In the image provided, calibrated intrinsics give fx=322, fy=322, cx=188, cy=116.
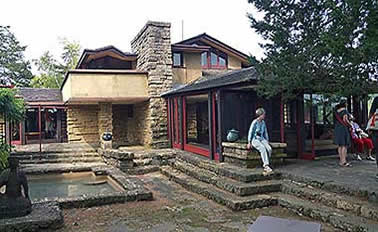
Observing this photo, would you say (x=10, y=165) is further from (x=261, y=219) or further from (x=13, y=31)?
(x=13, y=31)

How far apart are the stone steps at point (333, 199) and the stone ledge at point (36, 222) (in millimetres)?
4352

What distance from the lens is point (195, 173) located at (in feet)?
28.7

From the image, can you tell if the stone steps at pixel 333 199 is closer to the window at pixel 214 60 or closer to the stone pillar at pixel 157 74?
the stone pillar at pixel 157 74

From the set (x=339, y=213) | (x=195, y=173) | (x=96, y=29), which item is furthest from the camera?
(x=96, y=29)

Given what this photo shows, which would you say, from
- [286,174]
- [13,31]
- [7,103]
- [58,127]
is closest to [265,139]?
[286,174]

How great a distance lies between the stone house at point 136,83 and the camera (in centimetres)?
1329

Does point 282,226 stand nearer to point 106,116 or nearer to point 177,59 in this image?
point 106,116

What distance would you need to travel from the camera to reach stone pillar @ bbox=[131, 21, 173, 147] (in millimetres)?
14094

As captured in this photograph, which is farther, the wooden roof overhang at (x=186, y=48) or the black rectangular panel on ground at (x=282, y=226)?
the wooden roof overhang at (x=186, y=48)

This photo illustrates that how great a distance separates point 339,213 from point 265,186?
183 centimetres

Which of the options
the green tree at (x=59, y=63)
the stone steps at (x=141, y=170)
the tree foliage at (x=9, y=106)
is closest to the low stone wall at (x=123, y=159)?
the stone steps at (x=141, y=170)

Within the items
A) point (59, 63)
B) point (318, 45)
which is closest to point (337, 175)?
point (318, 45)

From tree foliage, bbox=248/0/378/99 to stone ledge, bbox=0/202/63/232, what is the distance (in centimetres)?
484

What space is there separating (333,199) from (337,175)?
52.7 inches
